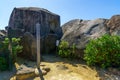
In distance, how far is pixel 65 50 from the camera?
2038 cm

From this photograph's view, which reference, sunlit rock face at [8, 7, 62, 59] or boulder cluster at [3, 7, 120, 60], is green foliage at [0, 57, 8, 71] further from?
sunlit rock face at [8, 7, 62, 59]

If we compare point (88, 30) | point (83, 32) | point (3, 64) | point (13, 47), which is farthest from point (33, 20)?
point (3, 64)

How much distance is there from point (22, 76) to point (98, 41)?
5587 mm

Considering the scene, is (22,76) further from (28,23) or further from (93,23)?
(28,23)

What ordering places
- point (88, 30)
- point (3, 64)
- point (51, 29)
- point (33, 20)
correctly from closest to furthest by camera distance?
1. point (3, 64)
2. point (88, 30)
3. point (33, 20)
4. point (51, 29)

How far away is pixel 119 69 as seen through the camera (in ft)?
48.5

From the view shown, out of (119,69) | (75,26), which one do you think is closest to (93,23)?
(75,26)

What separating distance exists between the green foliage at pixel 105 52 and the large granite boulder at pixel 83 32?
3581mm

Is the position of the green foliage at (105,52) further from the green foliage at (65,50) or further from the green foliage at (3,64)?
the green foliage at (3,64)

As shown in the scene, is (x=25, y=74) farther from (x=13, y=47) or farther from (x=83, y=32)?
(x=83, y=32)

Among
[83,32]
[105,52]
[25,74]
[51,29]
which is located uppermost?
[51,29]

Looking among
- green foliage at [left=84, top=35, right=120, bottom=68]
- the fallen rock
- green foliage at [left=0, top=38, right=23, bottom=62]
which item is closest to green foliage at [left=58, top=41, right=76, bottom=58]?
green foliage at [left=0, top=38, right=23, bottom=62]

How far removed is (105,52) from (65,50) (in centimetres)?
558

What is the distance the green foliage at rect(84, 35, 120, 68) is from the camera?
15243 mm
